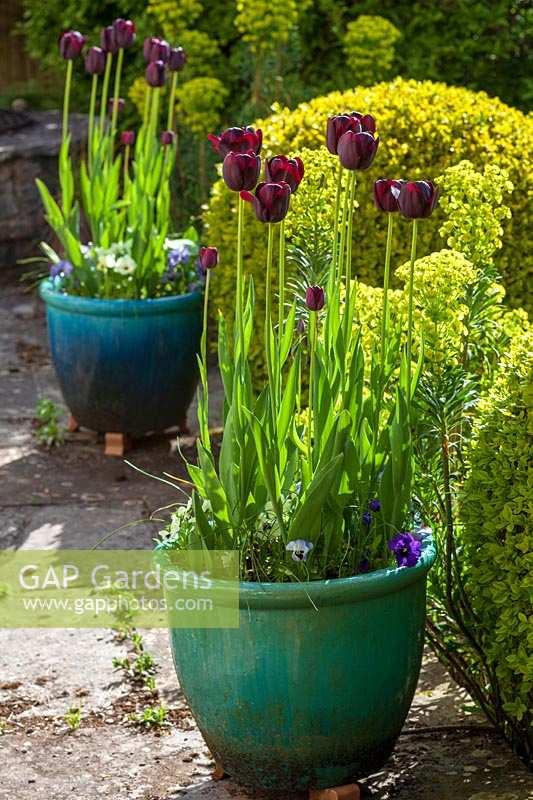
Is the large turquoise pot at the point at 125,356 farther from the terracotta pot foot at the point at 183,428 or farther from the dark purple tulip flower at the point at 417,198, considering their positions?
the dark purple tulip flower at the point at 417,198

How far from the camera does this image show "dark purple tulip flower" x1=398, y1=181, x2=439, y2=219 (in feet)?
8.45

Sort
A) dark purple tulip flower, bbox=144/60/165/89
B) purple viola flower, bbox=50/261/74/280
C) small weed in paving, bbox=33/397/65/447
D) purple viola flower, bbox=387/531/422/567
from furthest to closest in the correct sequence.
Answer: small weed in paving, bbox=33/397/65/447 < purple viola flower, bbox=50/261/74/280 < dark purple tulip flower, bbox=144/60/165/89 < purple viola flower, bbox=387/531/422/567

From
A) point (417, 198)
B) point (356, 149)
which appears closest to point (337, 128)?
point (356, 149)

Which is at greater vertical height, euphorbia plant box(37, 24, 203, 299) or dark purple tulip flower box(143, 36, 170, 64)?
dark purple tulip flower box(143, 36, 170, 64)

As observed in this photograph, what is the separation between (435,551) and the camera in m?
2.91

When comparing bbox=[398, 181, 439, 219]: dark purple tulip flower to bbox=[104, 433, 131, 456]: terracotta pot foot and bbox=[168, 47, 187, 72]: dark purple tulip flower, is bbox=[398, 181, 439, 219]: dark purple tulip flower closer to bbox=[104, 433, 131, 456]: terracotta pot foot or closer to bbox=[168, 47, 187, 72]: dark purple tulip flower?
bbox=[168, 47, 187, 72]: dark purple tulip flower

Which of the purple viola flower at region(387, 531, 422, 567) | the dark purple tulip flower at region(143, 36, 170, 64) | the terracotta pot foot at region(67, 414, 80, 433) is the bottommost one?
the terracotta pot foot at region(67, 414, 80, 433)

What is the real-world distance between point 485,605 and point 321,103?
263 cm

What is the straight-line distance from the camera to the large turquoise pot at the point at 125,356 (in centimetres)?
514

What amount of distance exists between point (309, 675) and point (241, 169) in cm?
106

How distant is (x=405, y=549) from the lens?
2.79m

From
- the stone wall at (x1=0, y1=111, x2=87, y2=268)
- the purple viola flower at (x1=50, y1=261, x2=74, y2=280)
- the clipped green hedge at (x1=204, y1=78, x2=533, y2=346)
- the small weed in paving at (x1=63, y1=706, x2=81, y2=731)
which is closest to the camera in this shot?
the small weed in paving at (x1=63, y1=706, x2=81, y2=731)

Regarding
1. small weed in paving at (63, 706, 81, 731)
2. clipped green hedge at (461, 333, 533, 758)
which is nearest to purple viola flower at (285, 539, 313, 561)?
clipped green hedge at (461, 333, 533, 758)

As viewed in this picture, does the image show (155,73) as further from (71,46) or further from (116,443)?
(116,443)
